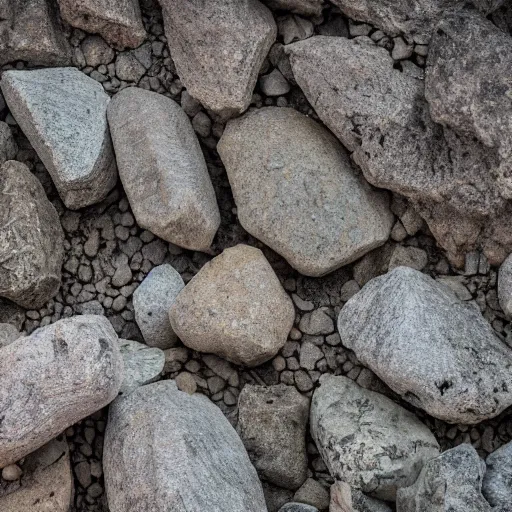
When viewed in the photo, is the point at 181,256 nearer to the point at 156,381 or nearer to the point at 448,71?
the point at 156,381

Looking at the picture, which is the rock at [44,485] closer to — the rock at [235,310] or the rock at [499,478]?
the rock at [235,310]

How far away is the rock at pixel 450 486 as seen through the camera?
2.25 metres

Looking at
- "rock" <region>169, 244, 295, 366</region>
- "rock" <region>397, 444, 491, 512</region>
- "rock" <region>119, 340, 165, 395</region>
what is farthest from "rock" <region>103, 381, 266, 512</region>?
"rock" <region>397, 444, 491, 512</region>

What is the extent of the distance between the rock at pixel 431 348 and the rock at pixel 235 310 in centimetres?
23

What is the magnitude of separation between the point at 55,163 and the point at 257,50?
0.68 metres

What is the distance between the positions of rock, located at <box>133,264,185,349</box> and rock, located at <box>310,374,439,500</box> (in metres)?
0.49

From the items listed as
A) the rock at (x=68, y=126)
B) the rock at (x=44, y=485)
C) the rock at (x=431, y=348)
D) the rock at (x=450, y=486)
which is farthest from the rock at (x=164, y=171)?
the rock at (x=450, y=486)

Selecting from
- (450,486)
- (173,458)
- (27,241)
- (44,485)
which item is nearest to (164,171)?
(27,241)

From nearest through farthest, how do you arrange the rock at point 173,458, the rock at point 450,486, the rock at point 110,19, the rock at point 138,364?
the rock at point 450,486 < the rock at point 173,458 < the rock at point 138,364 < the rock at point 110,19

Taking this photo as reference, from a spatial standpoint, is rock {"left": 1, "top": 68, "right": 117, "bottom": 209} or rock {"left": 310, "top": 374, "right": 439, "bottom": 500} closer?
rock {"left": 310, "top": 374, "right": 439, "bottom": 500}

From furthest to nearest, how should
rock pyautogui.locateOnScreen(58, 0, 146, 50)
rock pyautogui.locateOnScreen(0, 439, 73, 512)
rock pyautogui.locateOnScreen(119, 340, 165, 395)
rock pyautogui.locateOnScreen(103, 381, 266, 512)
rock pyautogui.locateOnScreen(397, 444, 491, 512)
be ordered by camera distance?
rock pyautogui.locateOnScreen(58, 0, 146, 50) < rock pyautogui.locateOnScreen(119, 340, 165, 395) < rock pyautogui.locateOnScreen(0, 439, 73, 512) < rock pyautogui.locateOnScreen(103, 381, 266, 512) < rock pyautogui.locateOnScreen(397, 444, 491, 512)

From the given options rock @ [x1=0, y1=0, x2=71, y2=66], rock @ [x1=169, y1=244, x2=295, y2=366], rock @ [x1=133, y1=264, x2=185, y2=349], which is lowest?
rock @ [x1=133, y1=264, x2=185, y2=349]

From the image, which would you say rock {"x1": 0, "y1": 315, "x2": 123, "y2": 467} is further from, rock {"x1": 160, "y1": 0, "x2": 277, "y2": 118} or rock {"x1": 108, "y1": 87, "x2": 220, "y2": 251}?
rock {"x1": 160, "y1": 0, "x2": 277, "y2": 118}

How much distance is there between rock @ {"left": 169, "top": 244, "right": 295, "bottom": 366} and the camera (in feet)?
8.61
